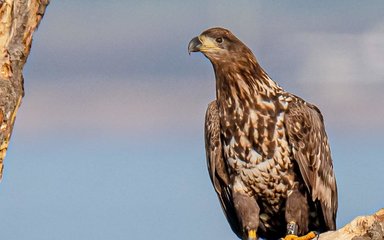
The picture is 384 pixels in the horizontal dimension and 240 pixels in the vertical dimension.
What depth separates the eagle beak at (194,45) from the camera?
8.59 m

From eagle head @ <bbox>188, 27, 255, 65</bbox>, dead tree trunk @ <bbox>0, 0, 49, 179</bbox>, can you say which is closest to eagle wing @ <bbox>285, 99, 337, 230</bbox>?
eagle head @ <bbox>188, 27, 255, 65</bbox>

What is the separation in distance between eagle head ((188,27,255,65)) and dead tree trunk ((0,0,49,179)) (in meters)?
3.20

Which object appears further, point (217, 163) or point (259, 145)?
point (217, 163)

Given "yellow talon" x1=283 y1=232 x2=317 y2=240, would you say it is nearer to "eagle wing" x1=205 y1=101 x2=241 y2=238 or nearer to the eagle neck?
"eagle wing" x1=205 y1=101 x2=241 y2=238

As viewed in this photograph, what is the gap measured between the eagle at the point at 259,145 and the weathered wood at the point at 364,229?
1.85m

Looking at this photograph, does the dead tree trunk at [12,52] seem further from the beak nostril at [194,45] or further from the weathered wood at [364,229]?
the beak nostril at [194,45]

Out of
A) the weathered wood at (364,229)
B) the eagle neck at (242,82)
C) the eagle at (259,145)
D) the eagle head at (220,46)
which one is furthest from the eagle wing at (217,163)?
the weathered wood at (364,229)

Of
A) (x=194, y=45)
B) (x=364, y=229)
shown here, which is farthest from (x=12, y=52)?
(x=194, y=45)

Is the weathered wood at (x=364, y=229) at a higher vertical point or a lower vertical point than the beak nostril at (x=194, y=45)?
lower

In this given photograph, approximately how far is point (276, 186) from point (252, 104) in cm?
90

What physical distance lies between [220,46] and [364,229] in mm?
2869

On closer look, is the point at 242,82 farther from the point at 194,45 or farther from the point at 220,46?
the point at 194,45

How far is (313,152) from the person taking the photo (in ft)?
29.0

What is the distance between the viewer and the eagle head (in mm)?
8719
